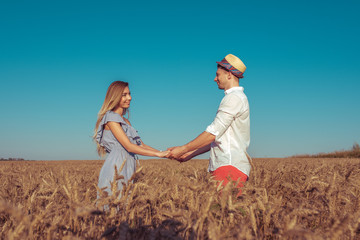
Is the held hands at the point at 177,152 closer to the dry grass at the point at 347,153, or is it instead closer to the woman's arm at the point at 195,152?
the woman's arm at the point at 195,152

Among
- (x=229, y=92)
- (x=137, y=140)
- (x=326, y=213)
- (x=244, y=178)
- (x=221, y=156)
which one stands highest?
(x=229, y=92)

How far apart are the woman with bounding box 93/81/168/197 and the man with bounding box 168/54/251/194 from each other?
0.90m

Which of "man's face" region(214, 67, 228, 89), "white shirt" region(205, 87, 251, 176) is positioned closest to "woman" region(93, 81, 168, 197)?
"white shirt" region(205, 87, 251, 176)

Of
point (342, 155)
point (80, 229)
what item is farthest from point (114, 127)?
point (342, 155)

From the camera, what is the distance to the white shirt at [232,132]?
366 cm

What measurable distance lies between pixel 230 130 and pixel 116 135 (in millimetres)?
1463

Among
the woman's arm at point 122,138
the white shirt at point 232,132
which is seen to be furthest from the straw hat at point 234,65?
the woman's arm at point 122,138

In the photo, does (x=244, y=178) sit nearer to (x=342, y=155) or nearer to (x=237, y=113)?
(x=237, y=113)

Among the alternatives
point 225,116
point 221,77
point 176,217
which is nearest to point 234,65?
point 221,77

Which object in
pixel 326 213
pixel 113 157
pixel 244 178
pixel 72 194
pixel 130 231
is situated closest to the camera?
pixel 130 231

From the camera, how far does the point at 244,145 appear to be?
3779 mm

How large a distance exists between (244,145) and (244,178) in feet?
1.33

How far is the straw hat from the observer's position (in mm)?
3928

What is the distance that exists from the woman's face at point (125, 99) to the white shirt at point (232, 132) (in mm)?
1242
